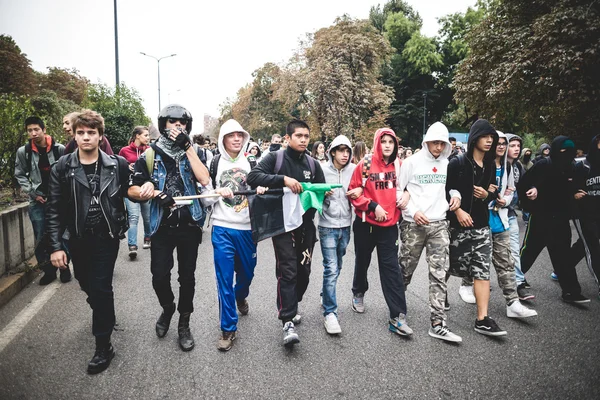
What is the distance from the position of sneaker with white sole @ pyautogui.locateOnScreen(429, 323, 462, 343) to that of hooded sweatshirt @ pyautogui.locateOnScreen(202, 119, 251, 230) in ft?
6.64

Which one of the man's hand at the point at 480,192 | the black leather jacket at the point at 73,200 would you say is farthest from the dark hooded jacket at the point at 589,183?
the black leather jacket at the point at 73,200

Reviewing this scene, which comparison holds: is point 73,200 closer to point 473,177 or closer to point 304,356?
point 304,356

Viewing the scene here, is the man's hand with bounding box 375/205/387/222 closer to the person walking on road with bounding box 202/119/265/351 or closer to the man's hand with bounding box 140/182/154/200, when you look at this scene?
the person walking on road with bounding box 202/119/265/351

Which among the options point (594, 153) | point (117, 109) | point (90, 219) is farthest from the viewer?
point (117, 109)

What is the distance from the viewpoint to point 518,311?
4020 millimetres

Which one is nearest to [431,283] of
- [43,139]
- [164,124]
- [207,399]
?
[207,399]

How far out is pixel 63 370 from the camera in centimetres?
304

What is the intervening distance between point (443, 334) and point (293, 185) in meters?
1.98

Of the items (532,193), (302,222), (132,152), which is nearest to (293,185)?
(302,222)

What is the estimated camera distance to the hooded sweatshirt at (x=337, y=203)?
3.97 m

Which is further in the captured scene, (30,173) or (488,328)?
(30,173)

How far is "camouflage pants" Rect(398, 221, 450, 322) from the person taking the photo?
12.2ft

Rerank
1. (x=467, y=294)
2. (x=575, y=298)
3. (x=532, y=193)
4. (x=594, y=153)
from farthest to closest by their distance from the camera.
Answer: (x=594, y=153) → (x=532, y=193) → (x=467, y=294) → (x=575, y=298)

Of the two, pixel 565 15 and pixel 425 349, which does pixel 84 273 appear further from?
pixel 565 15
